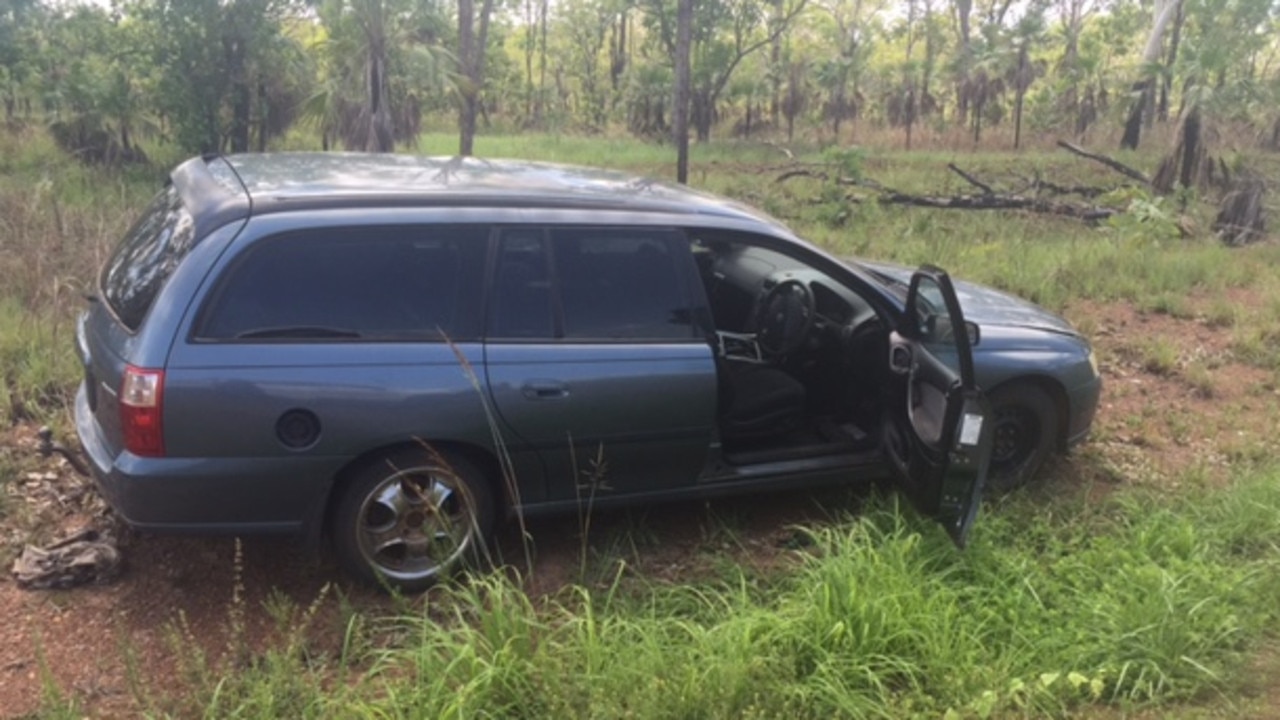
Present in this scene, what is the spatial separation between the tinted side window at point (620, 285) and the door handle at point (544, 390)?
0.78ft

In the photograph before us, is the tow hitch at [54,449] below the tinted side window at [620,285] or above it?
below

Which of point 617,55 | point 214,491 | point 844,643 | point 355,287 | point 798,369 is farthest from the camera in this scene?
point 617,55

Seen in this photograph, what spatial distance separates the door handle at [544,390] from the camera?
13.4 ft

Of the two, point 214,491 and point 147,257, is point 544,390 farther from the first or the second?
point 147,257

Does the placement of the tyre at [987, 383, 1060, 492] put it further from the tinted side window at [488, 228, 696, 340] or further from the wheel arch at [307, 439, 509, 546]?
the wheel arch at [307, 439, 509, 546]

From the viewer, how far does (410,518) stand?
407 centimetres

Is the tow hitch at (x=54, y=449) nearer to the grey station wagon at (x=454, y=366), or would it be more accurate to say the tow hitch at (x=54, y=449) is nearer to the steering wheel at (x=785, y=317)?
the grey station wagon at (x=454, y=366)

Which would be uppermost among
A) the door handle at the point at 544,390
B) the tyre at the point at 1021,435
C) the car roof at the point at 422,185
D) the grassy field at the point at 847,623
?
the car roof at the point at 422,185

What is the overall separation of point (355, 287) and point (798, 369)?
2301 mm

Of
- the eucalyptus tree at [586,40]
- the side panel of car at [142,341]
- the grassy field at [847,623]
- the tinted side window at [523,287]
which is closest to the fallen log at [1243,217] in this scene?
the grassy field at [847,623]

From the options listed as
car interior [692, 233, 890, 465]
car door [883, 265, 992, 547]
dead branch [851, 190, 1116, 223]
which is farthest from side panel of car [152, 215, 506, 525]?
dead branch [851, 190, 1116, 223]

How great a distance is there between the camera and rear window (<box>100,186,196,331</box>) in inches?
152

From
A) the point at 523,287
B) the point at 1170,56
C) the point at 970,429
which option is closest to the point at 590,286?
the point at 523,287

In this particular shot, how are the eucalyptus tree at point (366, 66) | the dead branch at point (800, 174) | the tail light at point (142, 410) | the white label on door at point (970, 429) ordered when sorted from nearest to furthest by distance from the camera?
1. the tail light at point (142, 410)
2. the white label on door at point (970, 429)
3. the eucalyptus tree at point (366, 66)
4. the dead branch at point (800, 174)
